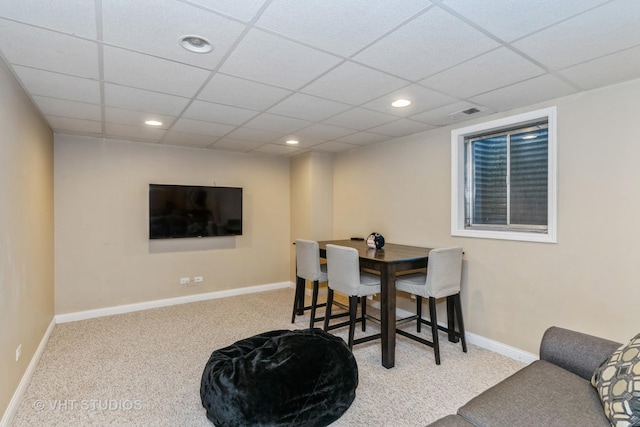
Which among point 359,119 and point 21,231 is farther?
point 359,119

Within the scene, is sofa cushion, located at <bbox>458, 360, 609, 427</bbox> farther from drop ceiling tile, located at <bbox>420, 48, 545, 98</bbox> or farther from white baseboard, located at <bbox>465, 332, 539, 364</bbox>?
drop ceiling tile, located at <bbox>420, 48, 545, 98</bbox>

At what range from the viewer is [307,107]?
2949mm

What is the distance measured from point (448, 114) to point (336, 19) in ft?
6.32

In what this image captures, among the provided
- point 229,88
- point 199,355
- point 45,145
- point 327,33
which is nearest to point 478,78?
point 327,33

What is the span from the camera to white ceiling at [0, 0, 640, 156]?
5.08 ft

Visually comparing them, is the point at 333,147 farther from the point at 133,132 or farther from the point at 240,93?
the point at 133,132

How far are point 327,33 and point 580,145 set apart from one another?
226 cm

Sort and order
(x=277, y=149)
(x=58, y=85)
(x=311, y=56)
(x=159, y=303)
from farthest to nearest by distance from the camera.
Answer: (x=277, y=149), (x=159, y=303), (x=58, y=85), (x=311, y=56)

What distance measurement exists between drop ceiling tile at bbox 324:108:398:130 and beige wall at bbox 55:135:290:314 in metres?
2.23

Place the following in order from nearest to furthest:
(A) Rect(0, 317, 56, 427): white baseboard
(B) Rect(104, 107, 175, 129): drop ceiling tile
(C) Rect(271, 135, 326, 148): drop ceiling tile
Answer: (A) Rect(0, 317, 56, 427): white baseboard
(B) Rect(104, 107, 175, 129): drop ceiling tile
(C) Rect(271, 135, 326, 148): drop ceiling tile

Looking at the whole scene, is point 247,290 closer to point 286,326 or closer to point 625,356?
point 286,326

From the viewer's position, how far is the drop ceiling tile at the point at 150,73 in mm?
2004

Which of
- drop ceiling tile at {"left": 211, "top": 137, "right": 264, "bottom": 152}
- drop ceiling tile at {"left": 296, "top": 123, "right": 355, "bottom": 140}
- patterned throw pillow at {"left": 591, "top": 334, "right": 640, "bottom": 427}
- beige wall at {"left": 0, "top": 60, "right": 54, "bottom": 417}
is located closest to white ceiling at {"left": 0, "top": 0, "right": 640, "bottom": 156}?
beige wall at {"left": 0, "top": 60, "right": 54, "bottom": 417}

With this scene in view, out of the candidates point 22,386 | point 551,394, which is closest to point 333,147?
point 551,394
